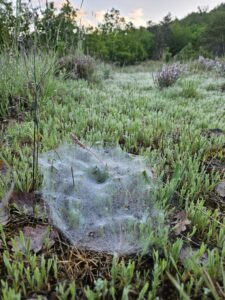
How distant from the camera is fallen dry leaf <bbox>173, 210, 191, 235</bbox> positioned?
1416 millimetres

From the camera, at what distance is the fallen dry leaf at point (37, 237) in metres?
1.29

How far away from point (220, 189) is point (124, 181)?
693mm

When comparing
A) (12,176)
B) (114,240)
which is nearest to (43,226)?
(114,240)

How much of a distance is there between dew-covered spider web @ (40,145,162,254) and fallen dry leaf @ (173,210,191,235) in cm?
10

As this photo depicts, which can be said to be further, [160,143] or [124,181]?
[160,143]

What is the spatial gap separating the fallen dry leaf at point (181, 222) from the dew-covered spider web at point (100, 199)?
0.10 metres

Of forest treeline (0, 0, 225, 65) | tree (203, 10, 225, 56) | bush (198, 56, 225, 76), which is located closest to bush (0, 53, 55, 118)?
forest treeline (0, 0, 225, 65)

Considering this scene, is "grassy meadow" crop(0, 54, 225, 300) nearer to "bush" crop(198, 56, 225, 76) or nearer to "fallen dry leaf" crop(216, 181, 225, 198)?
"fallen dry leaf" crop(216, 181, 225, 198)

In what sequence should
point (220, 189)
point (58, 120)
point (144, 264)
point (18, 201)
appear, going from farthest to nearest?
point (58, 120) → point (220, 189) → point (18, 201) → point (144, 264)

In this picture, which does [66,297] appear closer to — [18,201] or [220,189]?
[18,201]

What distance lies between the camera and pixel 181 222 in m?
1.47

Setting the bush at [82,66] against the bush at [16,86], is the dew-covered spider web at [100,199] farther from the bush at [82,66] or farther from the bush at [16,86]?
the bush at [82,66]

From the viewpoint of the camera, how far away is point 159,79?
6066mm

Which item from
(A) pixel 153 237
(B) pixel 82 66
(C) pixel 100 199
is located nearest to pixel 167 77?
(B) pixel 82 66
